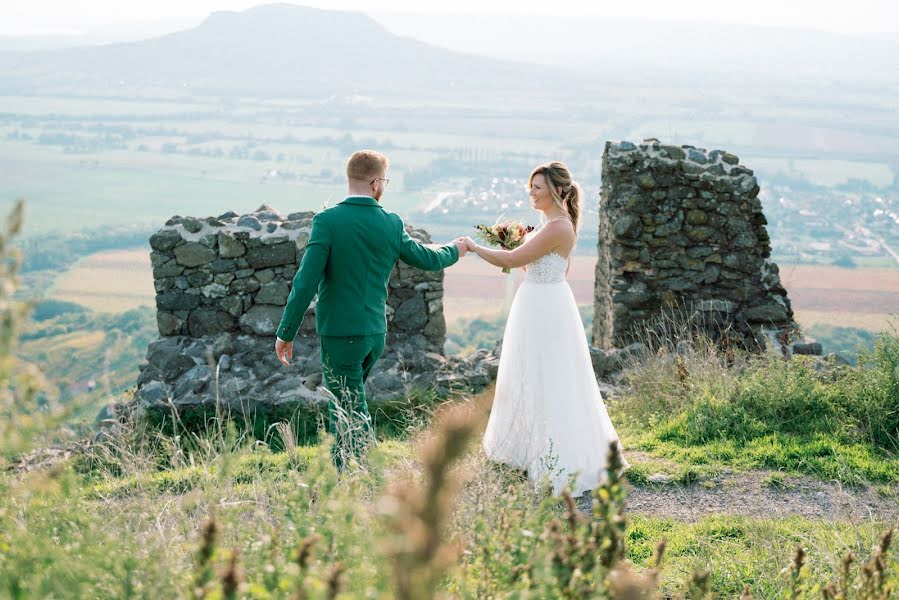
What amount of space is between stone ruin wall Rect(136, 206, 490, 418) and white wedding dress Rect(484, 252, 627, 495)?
2713 mm

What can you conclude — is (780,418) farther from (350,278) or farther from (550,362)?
(350,278)

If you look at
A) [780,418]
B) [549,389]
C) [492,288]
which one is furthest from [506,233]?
[492,288]

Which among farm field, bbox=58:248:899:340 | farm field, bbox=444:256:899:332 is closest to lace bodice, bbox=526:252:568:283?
farm field, bbox=58:248:899:340

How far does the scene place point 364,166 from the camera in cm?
525

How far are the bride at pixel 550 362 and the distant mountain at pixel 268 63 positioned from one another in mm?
110226

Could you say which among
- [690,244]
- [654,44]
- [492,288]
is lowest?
[492,288]

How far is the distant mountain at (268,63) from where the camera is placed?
376 feet

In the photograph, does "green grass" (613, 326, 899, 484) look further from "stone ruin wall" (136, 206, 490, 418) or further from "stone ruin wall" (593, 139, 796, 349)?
"stone ruin wall" (593, 139, 796, 349)

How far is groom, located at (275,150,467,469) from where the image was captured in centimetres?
521

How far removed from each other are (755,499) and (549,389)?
1.47 m

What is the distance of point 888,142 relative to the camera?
260 feet

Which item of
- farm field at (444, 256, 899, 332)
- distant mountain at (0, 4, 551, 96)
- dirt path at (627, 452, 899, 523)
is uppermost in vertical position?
distant mountain at (0, 4, 551, 96)

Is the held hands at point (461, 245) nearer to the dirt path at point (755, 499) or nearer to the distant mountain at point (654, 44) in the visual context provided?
the dirt path at point (755, 499)

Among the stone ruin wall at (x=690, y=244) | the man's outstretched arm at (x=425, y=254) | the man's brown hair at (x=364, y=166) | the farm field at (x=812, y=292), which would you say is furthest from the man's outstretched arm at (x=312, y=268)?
the farm field at (x=812, y=292)
